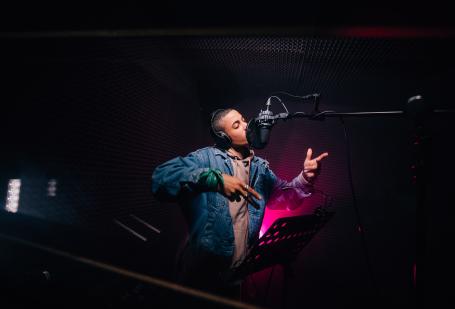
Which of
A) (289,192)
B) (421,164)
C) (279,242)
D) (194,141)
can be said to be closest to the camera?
(421,164)

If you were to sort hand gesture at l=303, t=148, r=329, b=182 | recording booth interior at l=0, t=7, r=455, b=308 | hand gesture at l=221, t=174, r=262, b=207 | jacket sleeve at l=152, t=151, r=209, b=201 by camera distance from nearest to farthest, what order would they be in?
recording booth interior at l=0, t=7, r=455, b=308 → hand gesture at l=221, t=174, r=262, b=207 → jacket sleeve at l=152, t=151, r=209, b=201 → hand gesture at l=303, t=148, r=329, b=182

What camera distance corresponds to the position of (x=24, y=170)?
198 cm

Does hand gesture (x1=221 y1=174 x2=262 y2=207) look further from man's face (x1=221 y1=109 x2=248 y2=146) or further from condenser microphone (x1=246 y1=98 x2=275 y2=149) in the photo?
man's face (x1=221 y1=109 x2=248 y2=146)

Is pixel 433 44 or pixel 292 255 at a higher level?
pixel 433 44

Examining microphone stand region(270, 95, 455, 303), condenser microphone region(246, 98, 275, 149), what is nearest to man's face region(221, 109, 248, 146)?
condenser microphone region(246, 98, 275, 149)

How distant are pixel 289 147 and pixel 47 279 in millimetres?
2973

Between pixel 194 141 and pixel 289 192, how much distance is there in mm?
1728

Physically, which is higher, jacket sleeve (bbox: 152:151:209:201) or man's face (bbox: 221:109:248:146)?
man's face (bbox: 221:109:248:146)

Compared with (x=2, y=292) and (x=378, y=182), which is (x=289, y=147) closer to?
(x=378, y=182)

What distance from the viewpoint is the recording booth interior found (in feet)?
3.88

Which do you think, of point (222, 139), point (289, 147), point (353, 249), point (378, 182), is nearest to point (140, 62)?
point (222, 139)

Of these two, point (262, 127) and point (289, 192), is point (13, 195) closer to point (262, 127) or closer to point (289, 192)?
point (262, 127)

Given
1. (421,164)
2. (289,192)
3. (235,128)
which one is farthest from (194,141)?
(421,164)

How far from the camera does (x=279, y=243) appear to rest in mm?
1648
